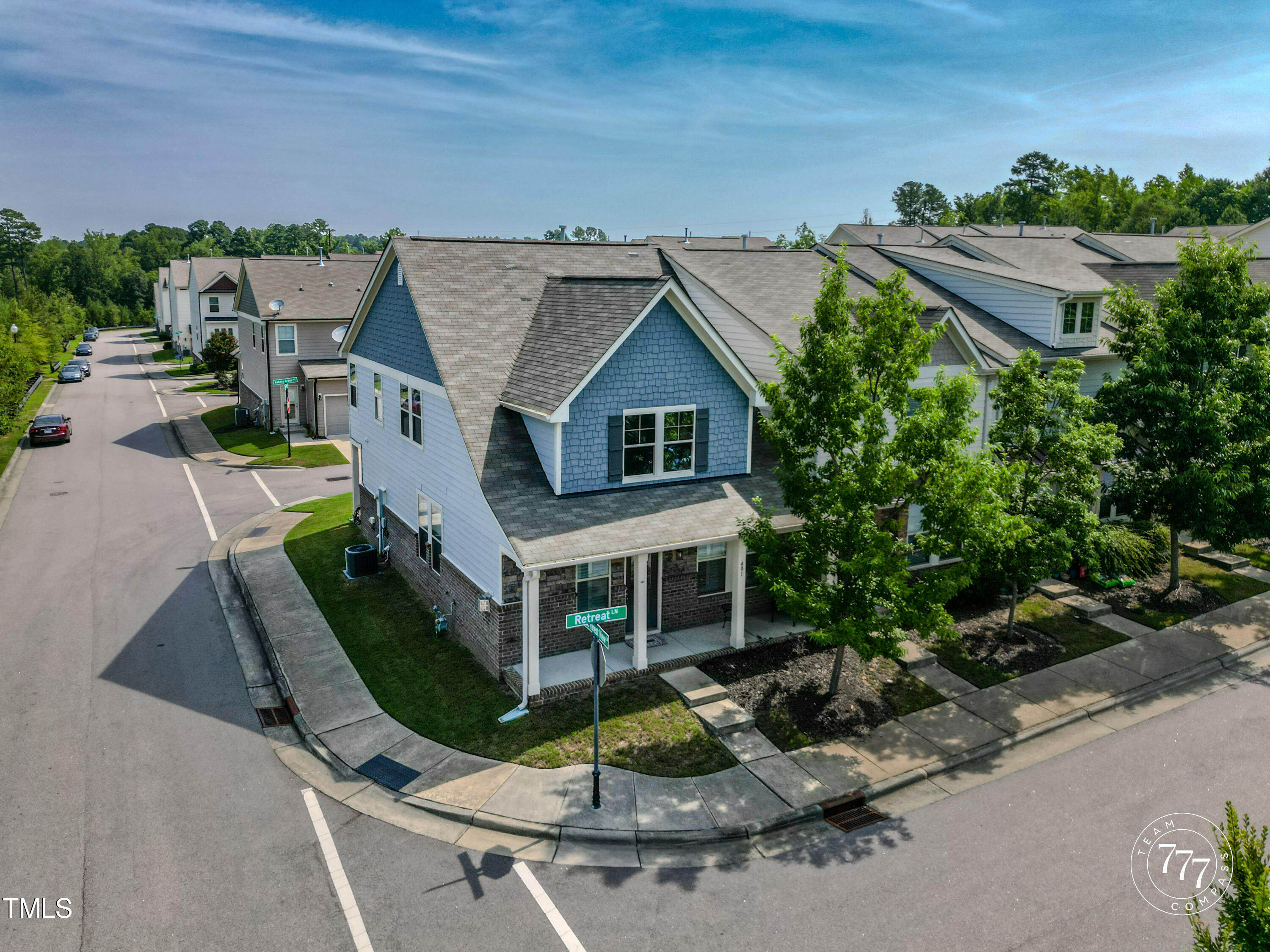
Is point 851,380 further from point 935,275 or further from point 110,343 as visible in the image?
point 110,343

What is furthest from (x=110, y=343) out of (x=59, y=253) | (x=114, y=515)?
(x=114, y=515)

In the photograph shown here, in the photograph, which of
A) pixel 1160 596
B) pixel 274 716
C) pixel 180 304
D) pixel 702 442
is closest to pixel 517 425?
pixel 702 442

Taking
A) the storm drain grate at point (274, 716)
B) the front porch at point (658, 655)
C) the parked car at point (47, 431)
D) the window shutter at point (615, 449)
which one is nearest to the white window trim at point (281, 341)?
the parked car at point (47, 431)

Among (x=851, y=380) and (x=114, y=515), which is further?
(x=114, y=515)

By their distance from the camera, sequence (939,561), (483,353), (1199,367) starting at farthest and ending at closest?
(939,561), (1199,367), (483,353)

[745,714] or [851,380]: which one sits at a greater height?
[851,380]

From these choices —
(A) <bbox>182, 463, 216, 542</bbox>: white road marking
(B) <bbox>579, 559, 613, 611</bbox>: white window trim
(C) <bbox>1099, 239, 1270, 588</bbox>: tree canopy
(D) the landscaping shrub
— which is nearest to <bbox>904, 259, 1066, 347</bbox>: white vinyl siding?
(C) <bbox>1099, 239, 1270, 588</bbox>: tree canopy
